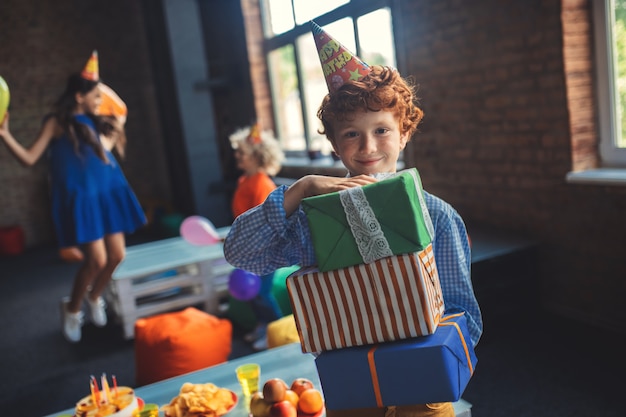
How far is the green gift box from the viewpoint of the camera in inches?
41.8

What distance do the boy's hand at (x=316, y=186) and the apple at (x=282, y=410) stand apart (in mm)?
647

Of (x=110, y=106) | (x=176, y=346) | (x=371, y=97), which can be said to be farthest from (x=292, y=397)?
(x=110, y=106)

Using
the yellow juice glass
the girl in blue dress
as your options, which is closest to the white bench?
the girl in blue dress

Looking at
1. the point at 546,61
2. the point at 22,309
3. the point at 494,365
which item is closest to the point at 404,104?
the point at 494,365

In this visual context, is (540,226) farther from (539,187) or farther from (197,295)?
(197,295)

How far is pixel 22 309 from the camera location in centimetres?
475

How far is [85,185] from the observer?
342cm

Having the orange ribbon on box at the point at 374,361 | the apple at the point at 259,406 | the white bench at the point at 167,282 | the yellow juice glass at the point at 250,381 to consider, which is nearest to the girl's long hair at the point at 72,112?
the white bench at the point at 167,282

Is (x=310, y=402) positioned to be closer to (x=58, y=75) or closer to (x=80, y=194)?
(x=80, y=194)

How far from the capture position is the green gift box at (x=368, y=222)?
106 cm

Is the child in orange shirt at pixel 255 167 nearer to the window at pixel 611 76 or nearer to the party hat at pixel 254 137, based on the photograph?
the party hat at pixel 254 137

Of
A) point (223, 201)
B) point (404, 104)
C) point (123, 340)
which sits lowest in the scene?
point (123, 340)

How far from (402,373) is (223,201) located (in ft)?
19.4

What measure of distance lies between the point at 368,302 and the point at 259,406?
2.38 ft
